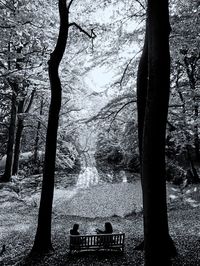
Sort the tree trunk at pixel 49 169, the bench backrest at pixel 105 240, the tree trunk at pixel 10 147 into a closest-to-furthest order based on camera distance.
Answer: the bench backrest at pixel 105 240 < the tree trunk at pixel 49 169 < the tree trunk at pixel 10 147

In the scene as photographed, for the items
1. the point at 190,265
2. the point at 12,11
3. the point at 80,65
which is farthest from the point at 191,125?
the point at 12,11

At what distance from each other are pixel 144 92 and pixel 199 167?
16.1 metres

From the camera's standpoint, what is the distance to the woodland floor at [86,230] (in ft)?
20.4

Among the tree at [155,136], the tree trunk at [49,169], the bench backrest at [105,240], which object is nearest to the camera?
the tree at [155,136]

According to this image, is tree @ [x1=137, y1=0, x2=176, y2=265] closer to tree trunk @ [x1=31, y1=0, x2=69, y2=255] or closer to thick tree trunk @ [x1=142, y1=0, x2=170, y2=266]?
thick tree trunk @ [x1=142, y1=0, x2=170, y2=266]

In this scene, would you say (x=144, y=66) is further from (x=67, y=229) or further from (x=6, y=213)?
(x=6, y=213)

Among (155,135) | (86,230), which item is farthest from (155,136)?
(86,230)

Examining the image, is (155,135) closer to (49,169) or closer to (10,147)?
(49,169)

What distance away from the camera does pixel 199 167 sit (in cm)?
2058

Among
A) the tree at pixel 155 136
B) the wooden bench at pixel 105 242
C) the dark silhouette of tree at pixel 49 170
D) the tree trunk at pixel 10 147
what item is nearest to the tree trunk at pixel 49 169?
the dark silhouette of tree at pixel 49 170

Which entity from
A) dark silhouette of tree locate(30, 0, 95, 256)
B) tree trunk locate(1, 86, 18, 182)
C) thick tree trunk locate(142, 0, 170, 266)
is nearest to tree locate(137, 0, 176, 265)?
thick tree trunk locate(142, 0, 170, 266)

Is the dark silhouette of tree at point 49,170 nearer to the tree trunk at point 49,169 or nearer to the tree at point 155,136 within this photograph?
the tree trunk at point 49,169

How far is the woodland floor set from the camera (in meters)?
6.23

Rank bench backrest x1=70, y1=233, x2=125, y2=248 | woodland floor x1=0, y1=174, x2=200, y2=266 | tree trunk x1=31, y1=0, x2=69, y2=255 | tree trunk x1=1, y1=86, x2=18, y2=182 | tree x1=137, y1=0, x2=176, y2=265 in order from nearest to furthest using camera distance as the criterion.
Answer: tree x1=137, y1=0, x2=176, y2=265, woodland floor x1=0, y1=174, x2=200, y2=266, bench backrest x1=70, y1=233, x2=125, y2=248, tree trunk x1=31, y1=0, x2=69, y2=255, tree trunk x1=1, y1=86, x2=18, y2=182
